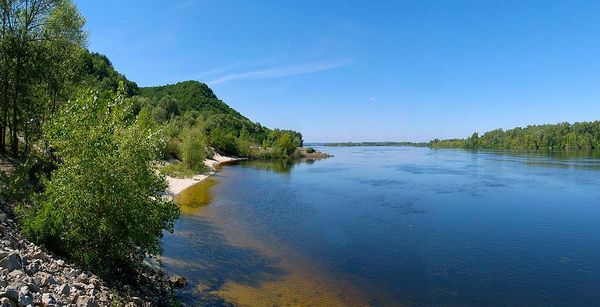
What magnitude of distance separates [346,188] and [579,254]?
34.4 metres

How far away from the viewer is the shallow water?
20.1 metres

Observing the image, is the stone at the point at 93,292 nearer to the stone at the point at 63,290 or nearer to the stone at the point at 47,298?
the stone at the point at 63,290

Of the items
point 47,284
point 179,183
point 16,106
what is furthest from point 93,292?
point 179,183

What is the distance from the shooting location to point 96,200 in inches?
575

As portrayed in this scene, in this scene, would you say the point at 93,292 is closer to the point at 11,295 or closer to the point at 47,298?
the point at 47,298

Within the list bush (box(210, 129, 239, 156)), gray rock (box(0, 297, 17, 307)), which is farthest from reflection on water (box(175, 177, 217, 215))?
bush (box(210, 129, 239, 156))

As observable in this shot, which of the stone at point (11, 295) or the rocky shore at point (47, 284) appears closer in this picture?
the stone at point (11, 295)

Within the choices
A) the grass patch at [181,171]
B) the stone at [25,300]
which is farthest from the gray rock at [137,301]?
the grass patch at [181,171]

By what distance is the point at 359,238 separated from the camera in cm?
3027

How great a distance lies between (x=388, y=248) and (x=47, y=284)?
21.4 m

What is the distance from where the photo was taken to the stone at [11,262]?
11.1 m

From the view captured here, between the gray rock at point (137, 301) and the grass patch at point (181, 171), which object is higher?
the grass patch at point (181, 171)

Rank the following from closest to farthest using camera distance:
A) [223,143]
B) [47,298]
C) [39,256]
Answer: [47,298], [39,256], [223,143]

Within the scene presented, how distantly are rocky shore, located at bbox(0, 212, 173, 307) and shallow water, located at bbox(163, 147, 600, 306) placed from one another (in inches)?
145
